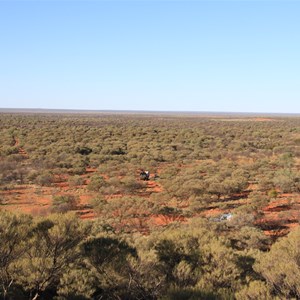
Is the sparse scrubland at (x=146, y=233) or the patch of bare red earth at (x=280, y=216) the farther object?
the patch of bare red earth at (x=280, y=216)

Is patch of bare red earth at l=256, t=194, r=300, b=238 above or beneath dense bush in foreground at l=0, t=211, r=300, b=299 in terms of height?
beneath

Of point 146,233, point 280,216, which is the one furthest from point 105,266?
point 280,216

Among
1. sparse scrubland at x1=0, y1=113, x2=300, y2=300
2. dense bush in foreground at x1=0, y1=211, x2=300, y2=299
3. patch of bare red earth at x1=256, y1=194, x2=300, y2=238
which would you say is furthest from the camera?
patch of bare red earth at x1=256, y1=194, x2=300, y2=238

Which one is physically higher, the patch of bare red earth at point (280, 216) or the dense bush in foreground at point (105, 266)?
the dense bush in foreground at point (105, 266)

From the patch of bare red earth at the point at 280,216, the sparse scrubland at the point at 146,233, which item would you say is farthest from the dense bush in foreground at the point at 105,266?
the patch of bare red earth at the point at 280,216

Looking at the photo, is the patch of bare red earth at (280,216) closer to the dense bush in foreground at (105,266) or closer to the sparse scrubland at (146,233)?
the sparse scrubland at (146,233)

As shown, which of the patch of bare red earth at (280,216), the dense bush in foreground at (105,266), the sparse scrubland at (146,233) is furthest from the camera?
the patch of bare red earth at (280,216)

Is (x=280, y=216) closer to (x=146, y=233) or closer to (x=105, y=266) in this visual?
(x=146, y=233)

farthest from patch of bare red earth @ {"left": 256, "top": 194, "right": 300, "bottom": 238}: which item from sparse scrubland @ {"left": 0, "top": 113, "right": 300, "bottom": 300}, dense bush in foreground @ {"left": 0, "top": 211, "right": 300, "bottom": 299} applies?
dense bush in foreground @ {"left": 0, "top": 211, "right": 300, "bottom": 299}

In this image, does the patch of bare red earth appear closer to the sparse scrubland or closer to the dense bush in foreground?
the sparse scrubland

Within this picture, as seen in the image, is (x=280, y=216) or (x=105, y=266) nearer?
(x=105, y=266)

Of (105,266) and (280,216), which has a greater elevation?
(105,266)

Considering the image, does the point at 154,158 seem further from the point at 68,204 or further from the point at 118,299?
the point at 118,299

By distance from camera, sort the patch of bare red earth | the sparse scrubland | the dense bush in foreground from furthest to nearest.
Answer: the patch of bare red earth, the sparse scrubland, the dense bush in foreground
